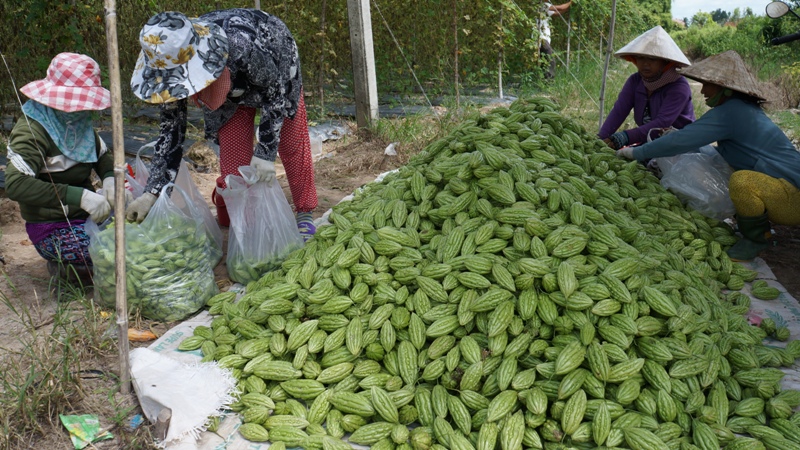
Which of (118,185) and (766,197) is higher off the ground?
(118,185)

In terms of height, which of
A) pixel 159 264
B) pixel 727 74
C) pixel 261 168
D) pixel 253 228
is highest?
pixel 727 74

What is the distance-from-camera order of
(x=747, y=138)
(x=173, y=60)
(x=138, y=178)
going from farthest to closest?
(x=747, y=138) < (x=138, y=178) < (x=173, y=60)

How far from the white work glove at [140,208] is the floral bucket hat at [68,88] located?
0.62 meters

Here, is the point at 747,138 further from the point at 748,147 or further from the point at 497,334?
the point at 497,334

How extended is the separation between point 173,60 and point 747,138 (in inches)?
167

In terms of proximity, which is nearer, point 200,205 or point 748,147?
point 200,205

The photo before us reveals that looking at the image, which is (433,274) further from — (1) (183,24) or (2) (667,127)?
(2) (667,127)

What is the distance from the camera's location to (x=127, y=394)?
303 cm

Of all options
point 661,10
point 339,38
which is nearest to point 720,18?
point 661,10

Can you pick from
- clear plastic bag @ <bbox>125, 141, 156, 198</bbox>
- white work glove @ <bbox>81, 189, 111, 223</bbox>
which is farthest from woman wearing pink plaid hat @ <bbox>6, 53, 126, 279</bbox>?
clear plastic bag @ <bbox>125, 141, 156, 198</bbox>

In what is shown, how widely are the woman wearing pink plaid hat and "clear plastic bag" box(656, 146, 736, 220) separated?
172 inches

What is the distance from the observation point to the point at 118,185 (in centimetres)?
281

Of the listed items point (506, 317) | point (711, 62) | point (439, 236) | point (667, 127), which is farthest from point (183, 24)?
point (667, 127)

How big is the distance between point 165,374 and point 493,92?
9943 mm
